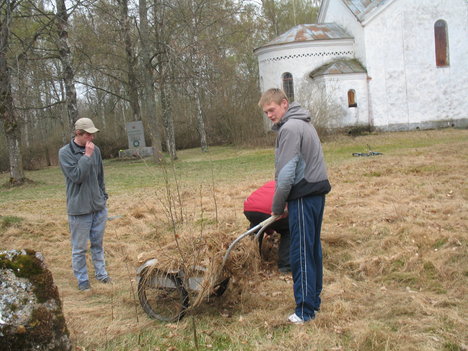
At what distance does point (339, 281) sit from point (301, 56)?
88.5 feet

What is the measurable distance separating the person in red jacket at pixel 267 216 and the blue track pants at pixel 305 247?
4.16 ft

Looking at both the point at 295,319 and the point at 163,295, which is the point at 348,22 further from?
the point at 295,319

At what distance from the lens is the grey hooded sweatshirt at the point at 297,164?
4.04 m

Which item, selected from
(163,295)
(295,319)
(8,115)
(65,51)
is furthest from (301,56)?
(295,319)

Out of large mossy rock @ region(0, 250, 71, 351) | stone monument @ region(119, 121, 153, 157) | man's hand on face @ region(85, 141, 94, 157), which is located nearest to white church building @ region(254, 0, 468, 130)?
stone monument @ region(119, 121, 153, 157)

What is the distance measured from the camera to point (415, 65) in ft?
102

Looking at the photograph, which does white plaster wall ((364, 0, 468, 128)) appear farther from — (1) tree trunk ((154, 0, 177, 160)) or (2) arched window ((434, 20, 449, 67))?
(1) tree trunk ((154, 0, 177, 160))

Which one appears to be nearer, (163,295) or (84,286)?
(163,295)

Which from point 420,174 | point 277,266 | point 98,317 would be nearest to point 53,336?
point 98,317

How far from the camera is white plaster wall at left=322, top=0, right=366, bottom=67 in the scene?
31.0 meters

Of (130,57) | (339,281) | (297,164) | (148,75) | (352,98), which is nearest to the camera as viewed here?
(297,164)

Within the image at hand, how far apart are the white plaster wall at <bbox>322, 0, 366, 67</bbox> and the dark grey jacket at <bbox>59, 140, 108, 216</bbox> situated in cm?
2781

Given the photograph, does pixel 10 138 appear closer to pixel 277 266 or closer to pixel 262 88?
pixel 277 266

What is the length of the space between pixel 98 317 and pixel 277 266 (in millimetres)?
2125
